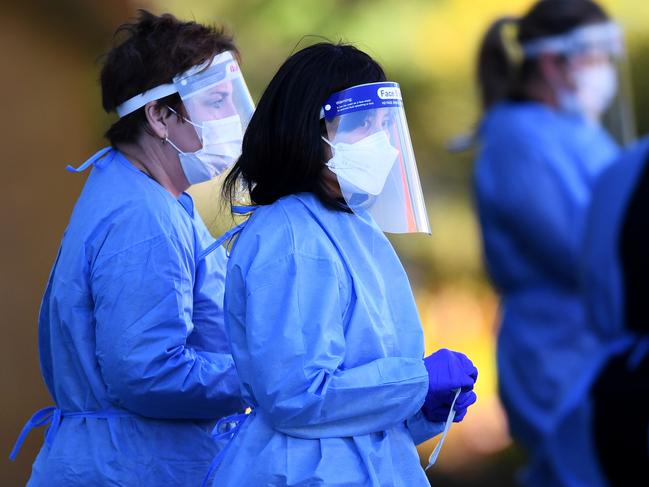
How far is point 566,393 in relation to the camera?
209 cm

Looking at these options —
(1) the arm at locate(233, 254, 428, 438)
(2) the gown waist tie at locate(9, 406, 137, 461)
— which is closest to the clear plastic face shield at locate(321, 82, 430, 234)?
(1) the arm at locate(233, 254, 428, 438)

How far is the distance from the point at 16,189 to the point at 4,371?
0.85 m

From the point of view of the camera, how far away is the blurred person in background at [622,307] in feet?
6.37

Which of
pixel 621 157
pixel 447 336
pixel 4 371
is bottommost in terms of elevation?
pixel 447 336

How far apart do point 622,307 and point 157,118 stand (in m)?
1.76

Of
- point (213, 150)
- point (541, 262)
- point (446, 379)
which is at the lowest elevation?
point (446, 379)

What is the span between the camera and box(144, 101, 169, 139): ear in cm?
336

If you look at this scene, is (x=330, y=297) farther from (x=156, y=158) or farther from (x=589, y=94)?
(x=156, y=158)

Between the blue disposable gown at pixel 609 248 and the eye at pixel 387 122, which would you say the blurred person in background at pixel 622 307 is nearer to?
the blue disposable gown at pixel 609 248

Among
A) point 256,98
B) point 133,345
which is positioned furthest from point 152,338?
point 256,98

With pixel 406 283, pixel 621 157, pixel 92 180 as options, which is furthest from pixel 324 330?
pixel 92 180

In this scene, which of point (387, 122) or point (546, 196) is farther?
point (387, 122)

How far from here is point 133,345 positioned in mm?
3033

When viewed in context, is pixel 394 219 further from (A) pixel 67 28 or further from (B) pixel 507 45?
(A) pixel 67 28
